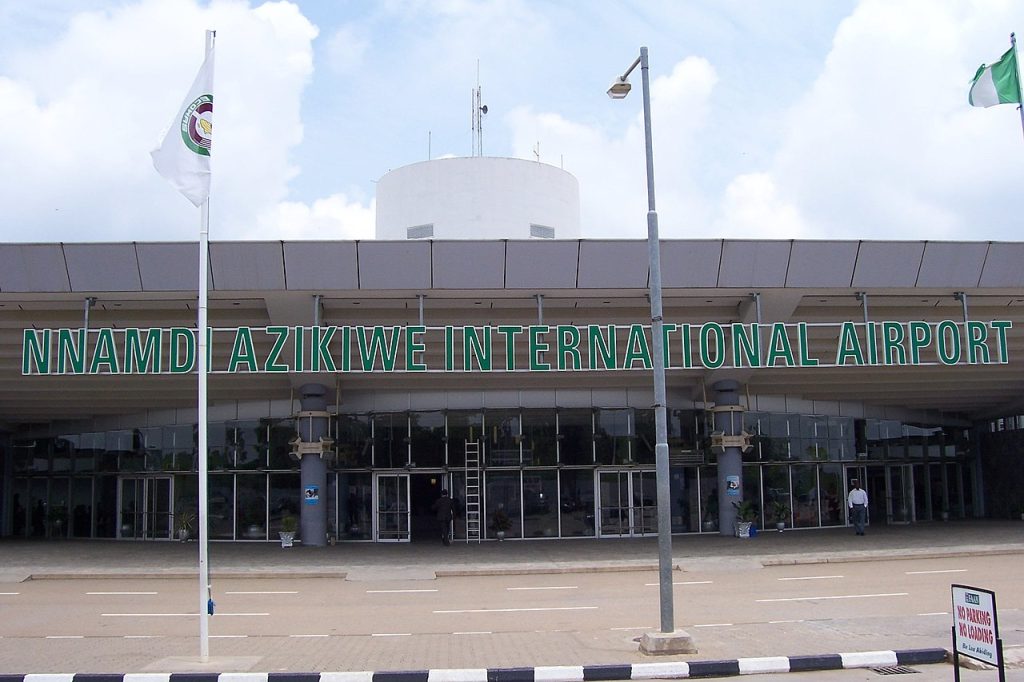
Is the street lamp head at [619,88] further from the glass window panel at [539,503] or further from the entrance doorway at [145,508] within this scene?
the entrance doorway at [145,508]

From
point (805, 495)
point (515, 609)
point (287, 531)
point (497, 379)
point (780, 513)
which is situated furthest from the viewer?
point (805, 495)

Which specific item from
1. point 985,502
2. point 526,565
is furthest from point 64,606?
point 985,502

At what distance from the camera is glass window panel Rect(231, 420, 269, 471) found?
28584mm

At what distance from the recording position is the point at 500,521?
1103 inches

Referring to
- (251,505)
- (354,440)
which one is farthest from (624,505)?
(251,505)

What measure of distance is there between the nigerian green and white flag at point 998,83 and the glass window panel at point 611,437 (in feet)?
45.5

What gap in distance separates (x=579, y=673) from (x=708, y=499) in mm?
18937

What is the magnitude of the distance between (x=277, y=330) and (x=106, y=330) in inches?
142

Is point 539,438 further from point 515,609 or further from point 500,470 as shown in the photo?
Result: point 515,609

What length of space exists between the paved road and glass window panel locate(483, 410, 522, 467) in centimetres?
785

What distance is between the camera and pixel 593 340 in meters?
22.2

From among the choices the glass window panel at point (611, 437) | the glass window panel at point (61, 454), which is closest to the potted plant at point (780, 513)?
the glass window panel at point (611, 437)

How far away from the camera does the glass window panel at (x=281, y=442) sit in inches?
1120

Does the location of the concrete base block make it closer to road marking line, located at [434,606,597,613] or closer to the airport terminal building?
road marking line, located at [434,606,597,613]
